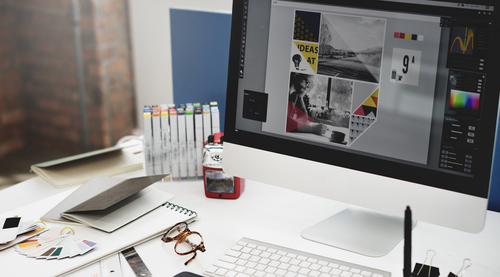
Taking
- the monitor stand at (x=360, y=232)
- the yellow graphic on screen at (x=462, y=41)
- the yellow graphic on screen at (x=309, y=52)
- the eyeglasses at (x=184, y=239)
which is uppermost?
the yellow graphic on screen at (x=462, y=41)

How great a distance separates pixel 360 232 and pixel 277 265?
220 millimetres

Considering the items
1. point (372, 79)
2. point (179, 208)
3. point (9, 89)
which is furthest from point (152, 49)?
point (372, 79)

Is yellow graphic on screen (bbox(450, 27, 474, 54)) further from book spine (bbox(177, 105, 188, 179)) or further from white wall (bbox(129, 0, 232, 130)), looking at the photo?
white wall (bbox(129, 0, 232, 130))

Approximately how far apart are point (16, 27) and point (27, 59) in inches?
7.5

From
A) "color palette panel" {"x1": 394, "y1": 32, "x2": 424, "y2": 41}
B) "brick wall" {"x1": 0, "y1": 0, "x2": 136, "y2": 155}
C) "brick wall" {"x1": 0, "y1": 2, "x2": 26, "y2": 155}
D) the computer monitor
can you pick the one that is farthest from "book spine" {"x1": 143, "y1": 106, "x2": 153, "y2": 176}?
"brick wall" {"x1": 0, "y1": 2, "x2": 26, "y2": 155}

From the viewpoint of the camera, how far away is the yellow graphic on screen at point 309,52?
88 centimetres

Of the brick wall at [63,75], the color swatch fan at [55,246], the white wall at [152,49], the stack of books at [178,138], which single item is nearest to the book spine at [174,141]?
the stack of books at [178,138]

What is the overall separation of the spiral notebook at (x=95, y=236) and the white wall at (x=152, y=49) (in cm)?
149

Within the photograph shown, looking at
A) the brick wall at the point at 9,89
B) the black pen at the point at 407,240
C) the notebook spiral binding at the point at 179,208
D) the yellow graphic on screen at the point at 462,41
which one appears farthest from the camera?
the brick wall at the point at 9,89

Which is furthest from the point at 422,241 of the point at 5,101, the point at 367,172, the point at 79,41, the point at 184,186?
the point at 5,101

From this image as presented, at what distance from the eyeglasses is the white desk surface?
0.04ft

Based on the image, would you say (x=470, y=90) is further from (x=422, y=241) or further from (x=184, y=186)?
(x=184, y=186)

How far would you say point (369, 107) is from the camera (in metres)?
0.84

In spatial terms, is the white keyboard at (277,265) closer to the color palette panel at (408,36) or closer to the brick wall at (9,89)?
the color palette panel at (408,36)
